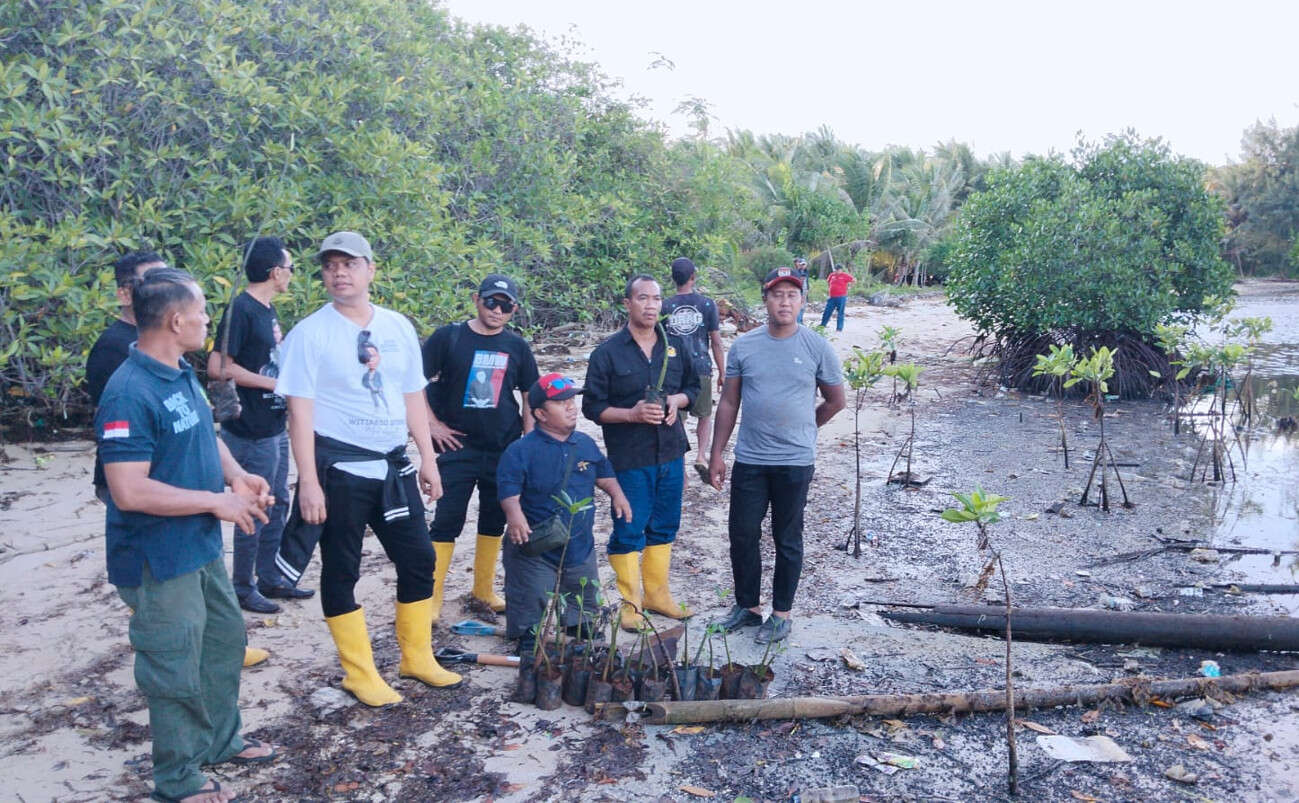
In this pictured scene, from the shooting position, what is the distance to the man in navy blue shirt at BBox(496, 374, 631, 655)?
188 inches

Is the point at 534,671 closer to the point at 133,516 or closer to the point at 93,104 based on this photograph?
the point at 133,516

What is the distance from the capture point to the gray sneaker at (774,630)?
5191mm

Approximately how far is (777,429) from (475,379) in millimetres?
1612

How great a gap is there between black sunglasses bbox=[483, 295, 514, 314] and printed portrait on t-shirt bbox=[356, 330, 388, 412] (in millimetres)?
914

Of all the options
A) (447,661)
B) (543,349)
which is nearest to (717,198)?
(543,349)

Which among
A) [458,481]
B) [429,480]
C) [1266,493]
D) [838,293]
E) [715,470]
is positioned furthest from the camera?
[838,293]

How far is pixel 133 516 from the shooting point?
3213 mm

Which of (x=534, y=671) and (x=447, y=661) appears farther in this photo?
(x=447, y=661)

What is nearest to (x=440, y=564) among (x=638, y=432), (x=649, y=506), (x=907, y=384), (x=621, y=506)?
(x=621, y=506)

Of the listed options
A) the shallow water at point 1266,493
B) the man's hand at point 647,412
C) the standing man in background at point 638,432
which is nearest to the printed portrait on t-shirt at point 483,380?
the standing man in background at point 638,432

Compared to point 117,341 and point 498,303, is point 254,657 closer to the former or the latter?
point 117,341

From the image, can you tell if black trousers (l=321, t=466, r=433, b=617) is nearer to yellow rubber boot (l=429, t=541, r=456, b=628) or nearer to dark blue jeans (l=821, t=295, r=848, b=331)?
yellow rubber boot (l=429, t=541, r=456, b=628)

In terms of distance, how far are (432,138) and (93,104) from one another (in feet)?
13.3

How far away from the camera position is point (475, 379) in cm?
500
